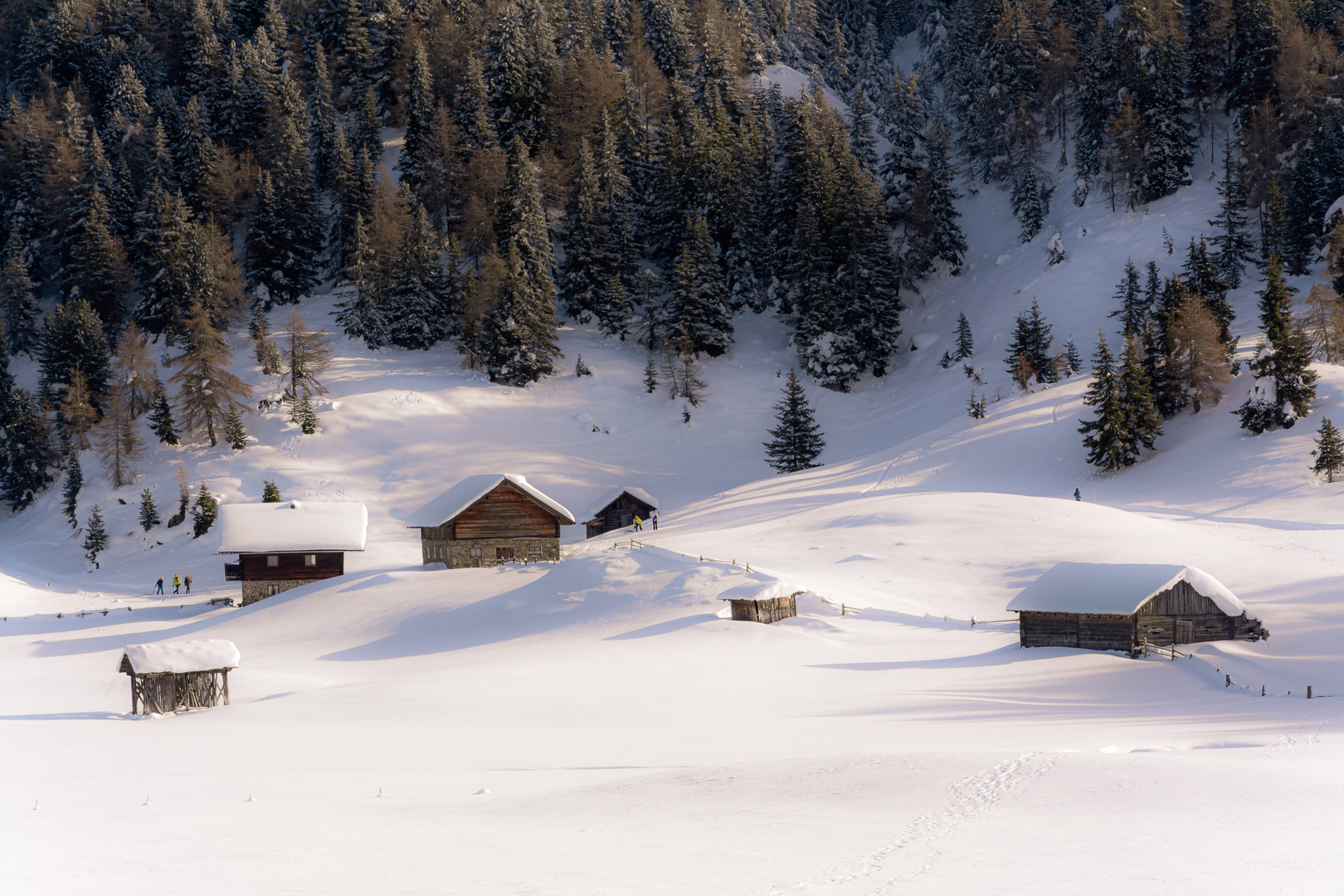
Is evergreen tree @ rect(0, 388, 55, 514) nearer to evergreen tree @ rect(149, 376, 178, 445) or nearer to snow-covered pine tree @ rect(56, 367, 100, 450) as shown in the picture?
snow-covered pine tree @ rect(56, 367, 100, 450)

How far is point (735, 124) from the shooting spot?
319 ft

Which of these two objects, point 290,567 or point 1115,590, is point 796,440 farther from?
point 1115,590

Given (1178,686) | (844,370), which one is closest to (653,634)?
(1178,686)

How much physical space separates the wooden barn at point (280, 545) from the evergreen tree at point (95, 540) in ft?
52.9

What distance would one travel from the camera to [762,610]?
36062mm

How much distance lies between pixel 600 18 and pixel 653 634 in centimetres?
9133

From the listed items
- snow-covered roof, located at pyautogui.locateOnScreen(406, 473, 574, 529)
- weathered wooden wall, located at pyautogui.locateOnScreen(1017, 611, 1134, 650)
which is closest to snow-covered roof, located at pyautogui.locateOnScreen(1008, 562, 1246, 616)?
weathered wooden wall, located at pyautogui.locateOnScreen(1017, 611, 1134, 650)

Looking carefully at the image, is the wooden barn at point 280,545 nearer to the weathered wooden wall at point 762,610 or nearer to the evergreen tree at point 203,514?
the evergreen tree at point 203,514

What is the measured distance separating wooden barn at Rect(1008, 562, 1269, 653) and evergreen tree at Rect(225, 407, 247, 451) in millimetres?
54196

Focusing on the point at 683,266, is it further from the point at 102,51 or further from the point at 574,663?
the point at 102,51

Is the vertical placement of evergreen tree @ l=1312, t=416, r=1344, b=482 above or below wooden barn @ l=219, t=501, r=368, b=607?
above

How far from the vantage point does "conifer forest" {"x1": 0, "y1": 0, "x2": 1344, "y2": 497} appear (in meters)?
72.8

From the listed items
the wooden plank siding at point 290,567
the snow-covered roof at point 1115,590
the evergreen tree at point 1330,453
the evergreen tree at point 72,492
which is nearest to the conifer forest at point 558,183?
the evergreen tree at point 72,492

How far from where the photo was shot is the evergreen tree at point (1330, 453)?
48.2 meters
